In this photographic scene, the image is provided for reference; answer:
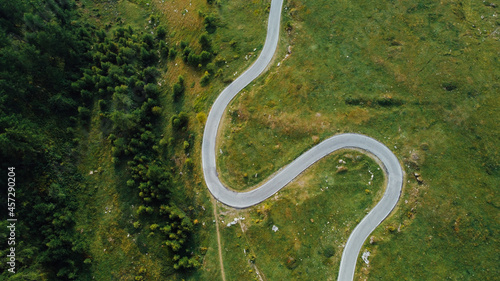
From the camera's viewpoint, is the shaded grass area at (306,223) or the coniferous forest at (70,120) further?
the coniferous forest at (70,120)

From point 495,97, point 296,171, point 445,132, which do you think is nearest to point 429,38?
point 495,97

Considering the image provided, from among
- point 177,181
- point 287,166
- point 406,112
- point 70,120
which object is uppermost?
point 70,120

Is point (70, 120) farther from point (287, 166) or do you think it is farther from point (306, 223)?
point (306, 223)

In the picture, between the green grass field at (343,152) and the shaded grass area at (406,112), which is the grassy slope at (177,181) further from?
the shaded grass area at (406,112)

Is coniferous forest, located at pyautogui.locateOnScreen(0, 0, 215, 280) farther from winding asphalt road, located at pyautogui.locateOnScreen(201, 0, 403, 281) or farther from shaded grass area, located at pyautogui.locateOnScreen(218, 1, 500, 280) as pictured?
shaded grass area, located at pyautogui.locateOnScreen(218, 1, 500, 280)

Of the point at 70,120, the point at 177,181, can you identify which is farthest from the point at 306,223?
the point at 70,120

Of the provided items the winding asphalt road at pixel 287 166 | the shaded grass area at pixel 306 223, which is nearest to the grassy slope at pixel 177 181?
the winding asphalt road at pixel 287 166
